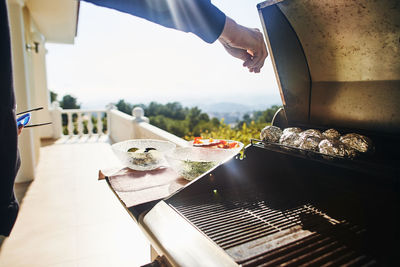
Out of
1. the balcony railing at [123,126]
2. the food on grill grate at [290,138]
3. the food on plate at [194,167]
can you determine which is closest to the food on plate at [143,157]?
the food on plate at [194,167]

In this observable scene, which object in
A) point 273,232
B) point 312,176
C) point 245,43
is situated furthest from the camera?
point 245,43

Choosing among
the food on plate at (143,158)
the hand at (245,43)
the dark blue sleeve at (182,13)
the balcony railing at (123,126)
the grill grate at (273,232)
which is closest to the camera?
the grill grate at (273,232)

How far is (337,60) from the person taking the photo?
104cm

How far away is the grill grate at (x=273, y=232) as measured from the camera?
1.64ft

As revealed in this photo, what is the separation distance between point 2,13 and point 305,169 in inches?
32.8

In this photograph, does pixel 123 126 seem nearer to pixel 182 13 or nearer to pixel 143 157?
pixel 143 157

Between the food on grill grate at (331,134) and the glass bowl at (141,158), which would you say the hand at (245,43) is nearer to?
the food on grill grate at (331,134)

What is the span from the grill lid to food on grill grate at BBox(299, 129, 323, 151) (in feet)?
0.57

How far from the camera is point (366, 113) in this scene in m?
0.97

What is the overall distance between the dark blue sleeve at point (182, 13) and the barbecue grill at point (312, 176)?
0.79ft

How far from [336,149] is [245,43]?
480 millimetres

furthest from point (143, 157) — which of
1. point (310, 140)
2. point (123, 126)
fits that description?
point (123, 126)

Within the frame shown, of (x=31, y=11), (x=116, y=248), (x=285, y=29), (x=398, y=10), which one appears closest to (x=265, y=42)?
(x=285, y=29)

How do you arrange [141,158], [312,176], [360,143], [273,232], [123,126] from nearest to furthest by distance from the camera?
[273,232]
[312,176]
[360,143]
[141,158]
[123,126]
